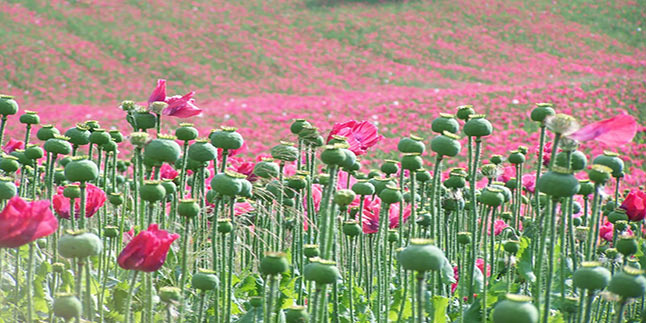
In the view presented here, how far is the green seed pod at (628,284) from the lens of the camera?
4.02ft

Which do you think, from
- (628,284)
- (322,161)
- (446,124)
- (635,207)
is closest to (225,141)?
(322,161)

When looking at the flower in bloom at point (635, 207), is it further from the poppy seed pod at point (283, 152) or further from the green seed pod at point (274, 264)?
the green seed pod at point (274, 264)

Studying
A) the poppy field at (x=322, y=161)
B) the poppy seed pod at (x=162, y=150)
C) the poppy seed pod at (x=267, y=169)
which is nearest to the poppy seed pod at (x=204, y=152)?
the poppy field at (x=322, y=161)

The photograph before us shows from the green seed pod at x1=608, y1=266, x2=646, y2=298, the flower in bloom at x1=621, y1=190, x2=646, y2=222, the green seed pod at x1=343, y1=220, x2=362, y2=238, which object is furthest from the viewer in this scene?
the flower in bloom at x1=621, y1=190, x2=646, y2=222

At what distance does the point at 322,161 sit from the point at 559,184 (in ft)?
1.65

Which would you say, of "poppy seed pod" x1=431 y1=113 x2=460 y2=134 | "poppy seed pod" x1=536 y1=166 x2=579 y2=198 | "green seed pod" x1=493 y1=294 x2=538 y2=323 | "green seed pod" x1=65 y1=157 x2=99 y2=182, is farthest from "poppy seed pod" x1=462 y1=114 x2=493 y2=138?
"green seed pod" x1=65 y1=157 x2=99 y2=182

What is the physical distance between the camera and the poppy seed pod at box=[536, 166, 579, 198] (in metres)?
1.26

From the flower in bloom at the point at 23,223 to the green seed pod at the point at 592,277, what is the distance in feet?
3.41

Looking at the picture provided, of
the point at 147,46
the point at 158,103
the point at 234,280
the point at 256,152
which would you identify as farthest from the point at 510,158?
the point at 147,46

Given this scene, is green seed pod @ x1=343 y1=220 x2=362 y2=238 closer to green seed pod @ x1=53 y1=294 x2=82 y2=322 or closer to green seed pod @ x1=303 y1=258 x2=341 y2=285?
green seed pod @ x1=303 y1=258 x2=341 y2=285

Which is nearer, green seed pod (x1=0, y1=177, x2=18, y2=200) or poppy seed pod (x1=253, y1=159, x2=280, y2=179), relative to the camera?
green seed pod (x1=0, y1=177, x2=18, y2=200)

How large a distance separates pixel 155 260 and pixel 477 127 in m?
0.95

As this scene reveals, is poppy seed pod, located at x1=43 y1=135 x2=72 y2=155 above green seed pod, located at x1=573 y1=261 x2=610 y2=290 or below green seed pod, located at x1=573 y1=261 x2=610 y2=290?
above

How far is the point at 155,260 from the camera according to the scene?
134cm
